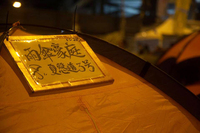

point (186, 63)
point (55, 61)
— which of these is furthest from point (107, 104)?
point (186, 63)

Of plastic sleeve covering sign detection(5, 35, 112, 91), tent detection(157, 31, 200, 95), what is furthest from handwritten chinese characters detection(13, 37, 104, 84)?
tent detection(157, 31, 200, 95)

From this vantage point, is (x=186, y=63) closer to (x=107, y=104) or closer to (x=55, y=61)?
(x=107, y=104)

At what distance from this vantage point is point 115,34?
27.4ft

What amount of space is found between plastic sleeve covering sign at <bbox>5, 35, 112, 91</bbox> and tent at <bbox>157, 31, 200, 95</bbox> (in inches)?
84.7

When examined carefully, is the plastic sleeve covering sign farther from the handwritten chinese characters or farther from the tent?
the tent

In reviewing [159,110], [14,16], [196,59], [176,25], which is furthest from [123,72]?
[176,25]

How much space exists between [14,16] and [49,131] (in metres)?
0.90

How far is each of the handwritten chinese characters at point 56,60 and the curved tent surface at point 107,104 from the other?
3.5 inches

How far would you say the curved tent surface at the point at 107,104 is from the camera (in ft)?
4.10

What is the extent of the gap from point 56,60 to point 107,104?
1.46 feet

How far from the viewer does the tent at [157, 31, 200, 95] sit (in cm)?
351

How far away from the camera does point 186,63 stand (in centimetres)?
368

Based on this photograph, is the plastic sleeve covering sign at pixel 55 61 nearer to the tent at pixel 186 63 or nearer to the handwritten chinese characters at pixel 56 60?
the handwritten chinese characters at pixel 56 60

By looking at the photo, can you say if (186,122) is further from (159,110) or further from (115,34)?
(115,34)
